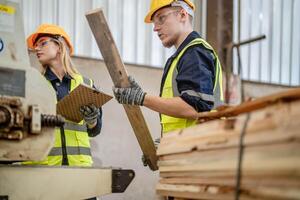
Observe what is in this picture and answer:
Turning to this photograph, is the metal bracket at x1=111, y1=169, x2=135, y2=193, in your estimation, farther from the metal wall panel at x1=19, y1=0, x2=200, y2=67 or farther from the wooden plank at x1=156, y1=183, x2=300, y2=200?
the metal wall panel at x1=19, y1=0, x2=200, y2=67

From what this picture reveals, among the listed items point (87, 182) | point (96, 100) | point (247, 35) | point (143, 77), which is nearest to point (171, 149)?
point (87, 182)

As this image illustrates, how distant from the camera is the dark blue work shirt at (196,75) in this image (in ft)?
6.47

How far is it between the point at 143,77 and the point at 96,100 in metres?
1.50

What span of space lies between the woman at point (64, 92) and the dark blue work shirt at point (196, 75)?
674 mm

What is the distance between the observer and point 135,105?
2191mm

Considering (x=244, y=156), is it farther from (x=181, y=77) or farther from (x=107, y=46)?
(x=107, y=46)

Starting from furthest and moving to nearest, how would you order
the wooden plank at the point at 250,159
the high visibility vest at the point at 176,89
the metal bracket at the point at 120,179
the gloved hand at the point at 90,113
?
the gloved hand at the point at 90,113 < the high visibility vest at the point at 176,89 < the metal bracket at the point at 120,179 < the wooden plank at the point at 250,159

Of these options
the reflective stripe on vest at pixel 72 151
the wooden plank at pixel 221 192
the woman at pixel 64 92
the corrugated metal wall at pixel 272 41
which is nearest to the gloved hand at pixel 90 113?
the woman at pixel 64 92

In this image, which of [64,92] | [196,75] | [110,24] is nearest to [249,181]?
[196,75]

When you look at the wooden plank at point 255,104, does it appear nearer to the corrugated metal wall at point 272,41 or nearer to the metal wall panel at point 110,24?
the metal wall panel at point 110,24

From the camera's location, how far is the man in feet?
6.50

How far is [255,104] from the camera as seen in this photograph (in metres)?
1.10

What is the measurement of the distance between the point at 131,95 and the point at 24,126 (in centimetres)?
64

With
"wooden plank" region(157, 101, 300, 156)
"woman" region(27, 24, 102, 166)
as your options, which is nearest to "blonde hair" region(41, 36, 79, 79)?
"woman" region(27, 24, 102, 166)
